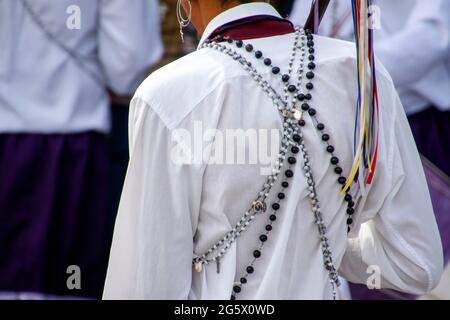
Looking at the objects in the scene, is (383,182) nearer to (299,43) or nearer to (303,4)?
(299,43)

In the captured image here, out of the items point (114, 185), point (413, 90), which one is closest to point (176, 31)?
point (114, 185)

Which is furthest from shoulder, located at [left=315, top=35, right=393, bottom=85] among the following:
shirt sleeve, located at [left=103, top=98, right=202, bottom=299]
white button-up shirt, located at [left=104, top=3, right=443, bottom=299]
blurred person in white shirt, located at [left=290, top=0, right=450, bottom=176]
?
blurred person in white shirt, located at [left=290, top=0, right=450, bottom=176]

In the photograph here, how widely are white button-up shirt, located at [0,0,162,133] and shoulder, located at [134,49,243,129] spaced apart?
71.7 inches

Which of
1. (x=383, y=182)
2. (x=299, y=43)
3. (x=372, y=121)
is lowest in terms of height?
(x=383, y=182)

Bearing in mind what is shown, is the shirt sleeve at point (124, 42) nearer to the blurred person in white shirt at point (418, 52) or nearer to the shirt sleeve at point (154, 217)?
the blurred person in white shirt at point (418, 52)

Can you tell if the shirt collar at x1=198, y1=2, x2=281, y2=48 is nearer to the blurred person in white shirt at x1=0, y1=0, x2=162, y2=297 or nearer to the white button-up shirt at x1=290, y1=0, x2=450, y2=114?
the white button-up shirt at x1=290, y1=0, x2=450, y2=114

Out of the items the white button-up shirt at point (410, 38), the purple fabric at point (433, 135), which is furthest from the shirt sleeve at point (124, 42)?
the purple fabric at point (433, 135)

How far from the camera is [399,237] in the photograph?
5.93 ft

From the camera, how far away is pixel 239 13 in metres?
1.73

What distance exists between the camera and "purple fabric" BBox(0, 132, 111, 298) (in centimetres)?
348

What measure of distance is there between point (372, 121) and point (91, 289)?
208cm

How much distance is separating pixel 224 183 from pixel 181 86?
0.19 metres

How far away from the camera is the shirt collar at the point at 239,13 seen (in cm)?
173

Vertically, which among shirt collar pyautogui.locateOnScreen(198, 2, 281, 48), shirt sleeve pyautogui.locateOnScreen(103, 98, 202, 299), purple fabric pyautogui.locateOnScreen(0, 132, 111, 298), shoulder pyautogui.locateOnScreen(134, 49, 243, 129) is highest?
shirt collar pyautogui.locateOnScreen(198, 2, 281, 48)
